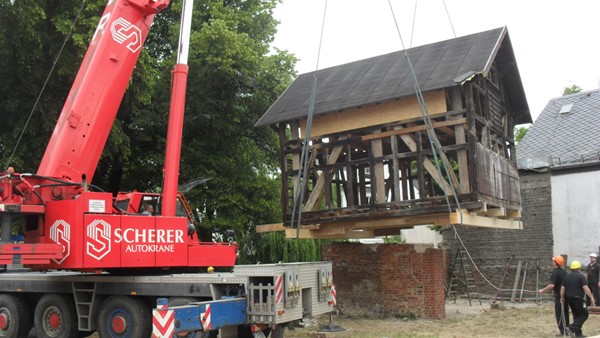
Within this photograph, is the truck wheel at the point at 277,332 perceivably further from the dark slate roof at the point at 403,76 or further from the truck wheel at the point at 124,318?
the dark slate roof at the point at 403,76

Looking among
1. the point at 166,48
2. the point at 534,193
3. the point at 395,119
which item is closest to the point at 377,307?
the point at 395,119

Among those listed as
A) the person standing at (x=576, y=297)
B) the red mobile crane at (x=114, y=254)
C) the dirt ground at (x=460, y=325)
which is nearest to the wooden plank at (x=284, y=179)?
the dirt ground at (x=460, y=325)

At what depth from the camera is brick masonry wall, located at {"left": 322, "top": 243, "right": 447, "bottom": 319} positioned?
1549 cm

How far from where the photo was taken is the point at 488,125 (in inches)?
556

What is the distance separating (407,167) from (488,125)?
3470 mm

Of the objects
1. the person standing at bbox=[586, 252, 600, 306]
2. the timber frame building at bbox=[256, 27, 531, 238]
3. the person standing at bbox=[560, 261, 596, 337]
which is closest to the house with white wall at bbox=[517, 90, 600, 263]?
the person standing at bbox=[586, 252, 600, 306]

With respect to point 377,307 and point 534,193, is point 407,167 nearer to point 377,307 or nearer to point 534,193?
point 377,307

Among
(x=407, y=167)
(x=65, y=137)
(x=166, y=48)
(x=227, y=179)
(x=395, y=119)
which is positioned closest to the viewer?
(x=65, y=137)

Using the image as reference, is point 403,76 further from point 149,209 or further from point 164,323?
point 164,323

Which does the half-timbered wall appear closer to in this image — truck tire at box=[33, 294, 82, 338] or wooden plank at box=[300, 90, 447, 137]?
wooden plank at box=[300, 90, 447, 137]

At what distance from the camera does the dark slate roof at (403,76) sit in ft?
44.2

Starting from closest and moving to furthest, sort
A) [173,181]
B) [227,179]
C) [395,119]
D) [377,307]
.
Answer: [173,181], [395,119], [377,307], [227,179]

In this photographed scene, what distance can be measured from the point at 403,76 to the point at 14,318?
32.3 feet

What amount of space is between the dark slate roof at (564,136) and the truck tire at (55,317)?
50.7 feet
